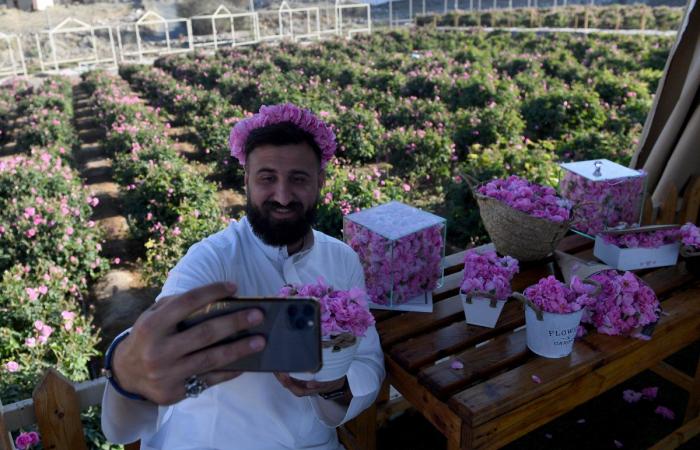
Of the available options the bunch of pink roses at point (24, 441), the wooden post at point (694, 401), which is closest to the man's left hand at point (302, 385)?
the bunch of pink roses at point (24, 441)

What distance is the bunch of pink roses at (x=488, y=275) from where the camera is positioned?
1877 millimetres

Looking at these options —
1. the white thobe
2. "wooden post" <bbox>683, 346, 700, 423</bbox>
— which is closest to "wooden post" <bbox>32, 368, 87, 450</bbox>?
the white thobe

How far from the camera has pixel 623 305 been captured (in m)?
1.81

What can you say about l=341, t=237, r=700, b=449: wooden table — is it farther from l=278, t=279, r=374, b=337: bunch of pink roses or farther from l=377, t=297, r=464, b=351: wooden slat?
l=278, t=279, r=374, b=337: bunch of pink roses

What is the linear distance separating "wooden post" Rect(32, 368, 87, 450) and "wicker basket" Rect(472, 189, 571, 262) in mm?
1693

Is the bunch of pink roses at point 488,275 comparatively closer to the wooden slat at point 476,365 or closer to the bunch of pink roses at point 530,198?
the wooden slat at point 476,365

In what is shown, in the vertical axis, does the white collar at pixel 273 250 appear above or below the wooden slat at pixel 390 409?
above

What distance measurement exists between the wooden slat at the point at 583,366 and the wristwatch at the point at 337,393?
0.32 metres

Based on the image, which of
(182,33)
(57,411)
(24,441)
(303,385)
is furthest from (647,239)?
(182,33)

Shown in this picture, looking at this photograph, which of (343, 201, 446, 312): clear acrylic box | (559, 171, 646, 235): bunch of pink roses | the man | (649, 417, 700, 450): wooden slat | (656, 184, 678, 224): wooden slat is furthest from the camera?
(656, 184, 678, 224): wooden slat

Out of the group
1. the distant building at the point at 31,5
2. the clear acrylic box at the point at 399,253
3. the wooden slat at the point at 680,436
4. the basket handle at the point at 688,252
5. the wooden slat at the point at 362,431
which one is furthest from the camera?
the distant building at the point at 31,5

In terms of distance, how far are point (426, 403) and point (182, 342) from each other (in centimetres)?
92

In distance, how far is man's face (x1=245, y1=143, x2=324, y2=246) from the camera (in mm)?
1836

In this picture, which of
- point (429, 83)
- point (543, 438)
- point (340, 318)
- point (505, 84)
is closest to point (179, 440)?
point (340, 318)
